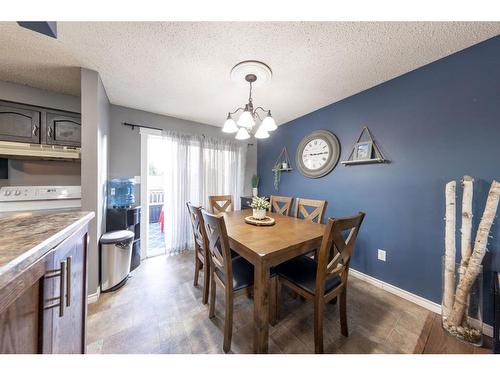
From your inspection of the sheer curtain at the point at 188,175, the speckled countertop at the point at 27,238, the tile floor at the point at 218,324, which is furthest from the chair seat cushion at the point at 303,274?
the sheer curtain at the point at 188,175

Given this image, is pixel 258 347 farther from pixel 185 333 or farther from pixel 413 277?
pixel 413 277

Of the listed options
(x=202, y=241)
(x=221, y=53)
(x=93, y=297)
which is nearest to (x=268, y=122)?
(x=221, y=53)

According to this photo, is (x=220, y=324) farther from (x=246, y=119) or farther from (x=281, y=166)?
(x=281, y=166)

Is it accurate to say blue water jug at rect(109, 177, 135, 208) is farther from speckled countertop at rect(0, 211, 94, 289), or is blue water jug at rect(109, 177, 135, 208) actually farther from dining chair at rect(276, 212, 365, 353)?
dining chair at rect(276, 212, 365, 353)

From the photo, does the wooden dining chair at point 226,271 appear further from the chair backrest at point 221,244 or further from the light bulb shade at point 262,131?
the light bulb shade at point 262,131

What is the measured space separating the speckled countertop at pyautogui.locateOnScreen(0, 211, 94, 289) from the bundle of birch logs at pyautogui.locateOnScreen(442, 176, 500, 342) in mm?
2340

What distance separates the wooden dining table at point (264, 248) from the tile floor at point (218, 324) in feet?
1.01

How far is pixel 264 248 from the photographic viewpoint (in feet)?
4.00

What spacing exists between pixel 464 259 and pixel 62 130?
4.15 metres

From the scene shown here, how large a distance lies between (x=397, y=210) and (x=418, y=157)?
579mm

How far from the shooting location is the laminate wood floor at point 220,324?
1303 millimetres

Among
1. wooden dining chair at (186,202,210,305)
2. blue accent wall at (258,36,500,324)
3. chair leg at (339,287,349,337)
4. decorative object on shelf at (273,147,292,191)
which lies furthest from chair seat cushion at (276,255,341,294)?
Result: decorative object on shelf at (273,147,292,191)

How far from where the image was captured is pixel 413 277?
181 centimetres
